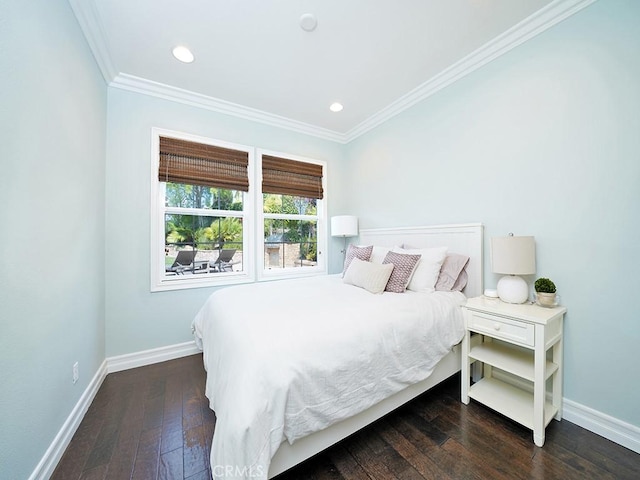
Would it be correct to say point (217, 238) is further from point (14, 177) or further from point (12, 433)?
point (12, 433)

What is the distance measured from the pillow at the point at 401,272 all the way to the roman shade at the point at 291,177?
71.6 inches

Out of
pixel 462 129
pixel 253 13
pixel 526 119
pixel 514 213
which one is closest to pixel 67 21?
pixel 253 13

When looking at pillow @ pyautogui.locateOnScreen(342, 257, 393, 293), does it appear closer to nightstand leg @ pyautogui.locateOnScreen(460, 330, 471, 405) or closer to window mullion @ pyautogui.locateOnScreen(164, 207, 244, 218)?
nightstand leg @ pyautogui.locateOnScreen(460, 330, 471, 405)

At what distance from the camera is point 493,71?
2041mm

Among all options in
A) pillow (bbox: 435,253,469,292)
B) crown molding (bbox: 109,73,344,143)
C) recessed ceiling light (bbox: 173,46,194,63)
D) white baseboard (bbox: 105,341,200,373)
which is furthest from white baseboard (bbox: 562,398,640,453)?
recessed ceiling light (bbox: 173,46,194,63)

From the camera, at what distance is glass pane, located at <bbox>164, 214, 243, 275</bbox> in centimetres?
267

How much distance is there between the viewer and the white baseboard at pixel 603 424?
4.54ft

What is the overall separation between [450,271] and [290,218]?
6.97 feet

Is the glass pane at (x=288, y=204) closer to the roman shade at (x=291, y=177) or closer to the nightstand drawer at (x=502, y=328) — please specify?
the roman shade at (x=291, y=177)

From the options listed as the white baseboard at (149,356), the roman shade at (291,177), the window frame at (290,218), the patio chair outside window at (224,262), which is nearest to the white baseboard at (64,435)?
the white baseboard at (149,356)

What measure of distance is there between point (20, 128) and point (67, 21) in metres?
1.02

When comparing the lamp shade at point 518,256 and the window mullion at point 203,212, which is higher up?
the window mullion at point 203,212

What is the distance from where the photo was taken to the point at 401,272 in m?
2.12

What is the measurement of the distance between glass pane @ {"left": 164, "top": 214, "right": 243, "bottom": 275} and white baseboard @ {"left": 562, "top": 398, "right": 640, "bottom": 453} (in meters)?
3.19
